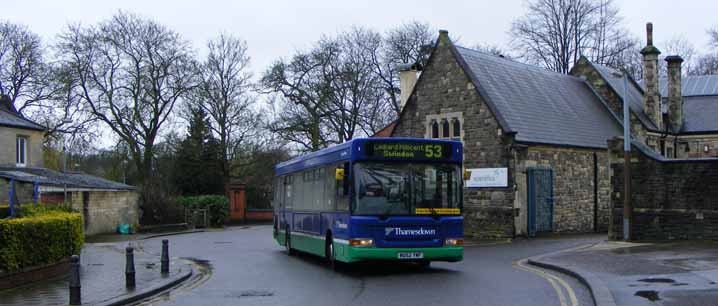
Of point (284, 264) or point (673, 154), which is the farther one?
point (673, 154)

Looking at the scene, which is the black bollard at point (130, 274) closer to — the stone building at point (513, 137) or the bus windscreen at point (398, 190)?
the bus windscreen at point (398, 190)

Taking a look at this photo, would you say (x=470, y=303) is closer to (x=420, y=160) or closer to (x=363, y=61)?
(x=420, y=160)

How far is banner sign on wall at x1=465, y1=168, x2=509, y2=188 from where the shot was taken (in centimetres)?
2840

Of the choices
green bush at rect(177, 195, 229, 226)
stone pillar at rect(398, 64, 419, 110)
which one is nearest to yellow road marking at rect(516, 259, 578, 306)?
stone pillar at rect(398, 64, 419, 110)

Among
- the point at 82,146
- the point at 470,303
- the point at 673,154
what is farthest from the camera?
the point at 82,146

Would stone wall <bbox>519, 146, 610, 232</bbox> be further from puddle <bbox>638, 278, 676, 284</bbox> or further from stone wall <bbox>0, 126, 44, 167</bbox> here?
stone wall <bbox>0, 126, 44, 167</bbox>

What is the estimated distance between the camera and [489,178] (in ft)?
95.0

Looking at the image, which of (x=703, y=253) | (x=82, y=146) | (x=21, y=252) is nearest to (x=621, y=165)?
(x=703, y=253)

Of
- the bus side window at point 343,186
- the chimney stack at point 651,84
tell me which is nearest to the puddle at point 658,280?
the bus side window at point 343,186

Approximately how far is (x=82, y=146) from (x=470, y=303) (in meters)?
44.7

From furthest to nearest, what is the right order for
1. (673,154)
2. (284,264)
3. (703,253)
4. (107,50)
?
(107,50), (673,154), (284,264), (703,253)

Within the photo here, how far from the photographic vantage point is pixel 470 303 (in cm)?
1155

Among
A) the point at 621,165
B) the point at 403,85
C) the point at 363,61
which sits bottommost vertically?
the point at 621,165

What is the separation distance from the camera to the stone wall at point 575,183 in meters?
29.7
